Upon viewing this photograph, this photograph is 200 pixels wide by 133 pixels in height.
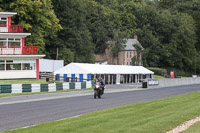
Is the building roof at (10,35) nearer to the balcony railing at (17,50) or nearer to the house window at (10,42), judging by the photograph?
the house window at (10,42)

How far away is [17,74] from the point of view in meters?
49.8

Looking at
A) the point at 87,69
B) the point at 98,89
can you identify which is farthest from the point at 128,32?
the point at 98,89

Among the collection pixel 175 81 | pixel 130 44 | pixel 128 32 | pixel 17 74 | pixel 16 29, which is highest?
pixel 128 32

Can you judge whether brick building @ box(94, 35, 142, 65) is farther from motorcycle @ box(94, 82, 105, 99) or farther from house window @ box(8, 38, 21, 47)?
motorcycle @ box(94, 82, 105, 99)

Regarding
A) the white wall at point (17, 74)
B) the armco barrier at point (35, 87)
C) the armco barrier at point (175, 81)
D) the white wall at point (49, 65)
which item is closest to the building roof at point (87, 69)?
the white wall at point (49, 65)

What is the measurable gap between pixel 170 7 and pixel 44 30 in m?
81.3

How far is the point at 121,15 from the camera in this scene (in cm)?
11088

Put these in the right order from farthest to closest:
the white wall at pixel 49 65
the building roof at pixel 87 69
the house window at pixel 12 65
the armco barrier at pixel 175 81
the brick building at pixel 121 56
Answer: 1. the brick building at pixel 121 56
2. the white wall at pixel 49 65
3. the armco barrier at pixel 175 81
4. the building roof at pixel 87 69
5. the house window at pixel 12 65

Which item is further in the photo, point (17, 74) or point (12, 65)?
point (12, 65)

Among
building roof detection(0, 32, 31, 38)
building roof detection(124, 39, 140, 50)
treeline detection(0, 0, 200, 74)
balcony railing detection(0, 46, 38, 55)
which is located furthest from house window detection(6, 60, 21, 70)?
building roof detection(124, 39, 140, 50)

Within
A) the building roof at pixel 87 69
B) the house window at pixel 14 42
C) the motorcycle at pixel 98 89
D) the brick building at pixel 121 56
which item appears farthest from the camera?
the brick building at pixel 121 56

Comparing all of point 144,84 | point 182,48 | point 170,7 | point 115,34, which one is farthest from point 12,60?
point 170,7

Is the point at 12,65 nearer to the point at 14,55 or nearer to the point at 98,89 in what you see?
the point at 14,55

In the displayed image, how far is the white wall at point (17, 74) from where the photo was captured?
49.0 meters
